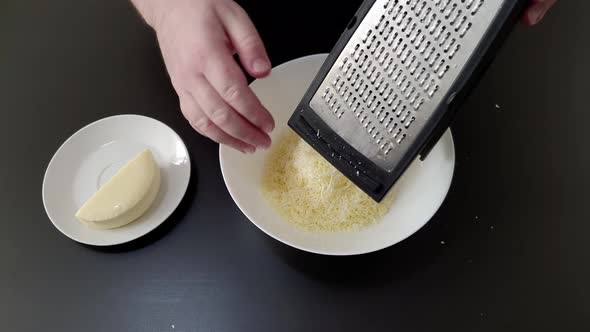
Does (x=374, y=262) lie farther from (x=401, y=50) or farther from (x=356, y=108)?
(x=401, y=50)

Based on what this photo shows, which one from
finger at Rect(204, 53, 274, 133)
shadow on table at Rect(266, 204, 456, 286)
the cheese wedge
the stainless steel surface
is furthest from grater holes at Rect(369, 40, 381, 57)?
the cheese wedge

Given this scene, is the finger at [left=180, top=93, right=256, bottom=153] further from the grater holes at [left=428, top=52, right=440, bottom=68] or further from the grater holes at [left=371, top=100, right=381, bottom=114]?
the grater holes at [left=428, top=52, right=440, bottom=68]

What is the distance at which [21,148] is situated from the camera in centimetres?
106

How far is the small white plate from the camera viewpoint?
912 millimetres

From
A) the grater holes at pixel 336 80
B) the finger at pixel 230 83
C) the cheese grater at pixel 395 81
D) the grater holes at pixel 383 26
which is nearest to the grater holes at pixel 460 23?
the cheese grater at pixel 395 81

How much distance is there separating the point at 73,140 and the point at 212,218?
368 mm

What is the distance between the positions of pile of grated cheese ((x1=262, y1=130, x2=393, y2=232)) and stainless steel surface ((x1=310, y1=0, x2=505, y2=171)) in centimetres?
15

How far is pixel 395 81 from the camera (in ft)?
2.28

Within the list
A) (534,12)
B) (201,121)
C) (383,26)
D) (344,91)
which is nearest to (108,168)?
(201,121)

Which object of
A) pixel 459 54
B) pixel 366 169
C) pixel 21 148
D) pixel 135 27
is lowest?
pixel 21 148

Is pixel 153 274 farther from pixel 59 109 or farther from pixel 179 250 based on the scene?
pixel 59 109

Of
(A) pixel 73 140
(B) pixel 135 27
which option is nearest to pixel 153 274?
(A) pixel 73 140

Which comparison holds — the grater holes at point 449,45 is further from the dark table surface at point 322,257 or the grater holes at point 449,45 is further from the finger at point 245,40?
the dark table surface at point 322,257

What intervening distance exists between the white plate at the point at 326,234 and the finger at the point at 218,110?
0.11m
